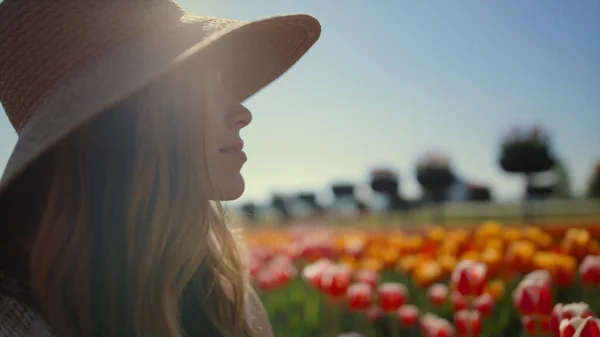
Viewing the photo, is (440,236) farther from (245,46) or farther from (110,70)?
(110,70)

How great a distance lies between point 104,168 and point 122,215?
0.11 metres

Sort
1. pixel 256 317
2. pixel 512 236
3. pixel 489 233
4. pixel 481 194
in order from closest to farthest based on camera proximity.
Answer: pixel 256 317
pixel 512 236
pixel 489 233
pixel 481 194

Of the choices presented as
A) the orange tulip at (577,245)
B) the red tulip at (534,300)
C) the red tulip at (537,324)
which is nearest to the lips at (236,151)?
the red tulip at (534,300)

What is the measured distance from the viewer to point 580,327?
1017mm

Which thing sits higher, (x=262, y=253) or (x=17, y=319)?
(x=17, y=319)

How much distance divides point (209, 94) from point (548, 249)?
145 inches

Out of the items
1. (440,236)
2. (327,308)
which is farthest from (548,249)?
(327,308)

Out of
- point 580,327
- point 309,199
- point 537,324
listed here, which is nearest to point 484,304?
point 537,324

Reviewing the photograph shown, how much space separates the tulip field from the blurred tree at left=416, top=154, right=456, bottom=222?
33.7 ft

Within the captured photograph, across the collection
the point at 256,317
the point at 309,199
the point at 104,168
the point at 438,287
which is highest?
the point at 104,168

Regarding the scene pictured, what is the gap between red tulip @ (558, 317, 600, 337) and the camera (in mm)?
1018

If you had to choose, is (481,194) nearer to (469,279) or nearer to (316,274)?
(316,274)

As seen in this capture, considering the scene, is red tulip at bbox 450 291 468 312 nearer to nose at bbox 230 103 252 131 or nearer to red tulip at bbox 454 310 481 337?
red tulip at bbox 454 310 481 337

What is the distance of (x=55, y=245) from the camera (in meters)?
1.15
